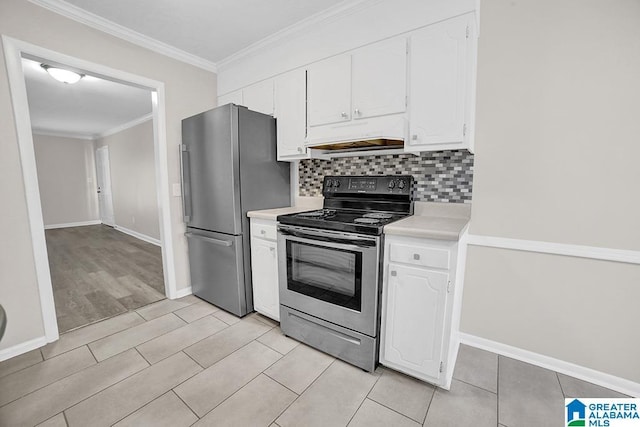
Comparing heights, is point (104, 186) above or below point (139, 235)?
above

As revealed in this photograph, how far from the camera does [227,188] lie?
2303 mm

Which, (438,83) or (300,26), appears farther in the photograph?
(300,26)

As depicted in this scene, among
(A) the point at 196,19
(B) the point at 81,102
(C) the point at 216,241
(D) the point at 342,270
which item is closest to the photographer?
(D) the point at 342,270

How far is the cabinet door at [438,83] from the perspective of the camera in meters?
1.62

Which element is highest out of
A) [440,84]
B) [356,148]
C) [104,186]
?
[440,84]

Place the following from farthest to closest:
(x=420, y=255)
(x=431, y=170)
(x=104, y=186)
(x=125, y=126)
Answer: (x=104, y=186) → (x=125, y=126) → (x=431, y=170) → (x=420, y=255)

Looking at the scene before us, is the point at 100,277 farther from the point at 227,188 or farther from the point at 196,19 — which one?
the point at 196,19

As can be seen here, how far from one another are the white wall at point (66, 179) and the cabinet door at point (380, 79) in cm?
825

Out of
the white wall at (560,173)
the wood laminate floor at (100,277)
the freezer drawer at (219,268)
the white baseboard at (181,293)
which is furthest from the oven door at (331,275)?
the wood laminate floor at (100,277)

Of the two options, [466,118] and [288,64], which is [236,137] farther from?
[466,118]

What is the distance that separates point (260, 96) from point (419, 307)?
7.54 ft

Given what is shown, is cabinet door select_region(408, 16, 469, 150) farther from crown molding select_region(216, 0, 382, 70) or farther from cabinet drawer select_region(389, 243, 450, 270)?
cabinet drawer select_region(389, 243, 450, 270)

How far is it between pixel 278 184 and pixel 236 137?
0.61 metres

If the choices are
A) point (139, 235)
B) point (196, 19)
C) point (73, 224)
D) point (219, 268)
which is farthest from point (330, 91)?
point (73, 224)
